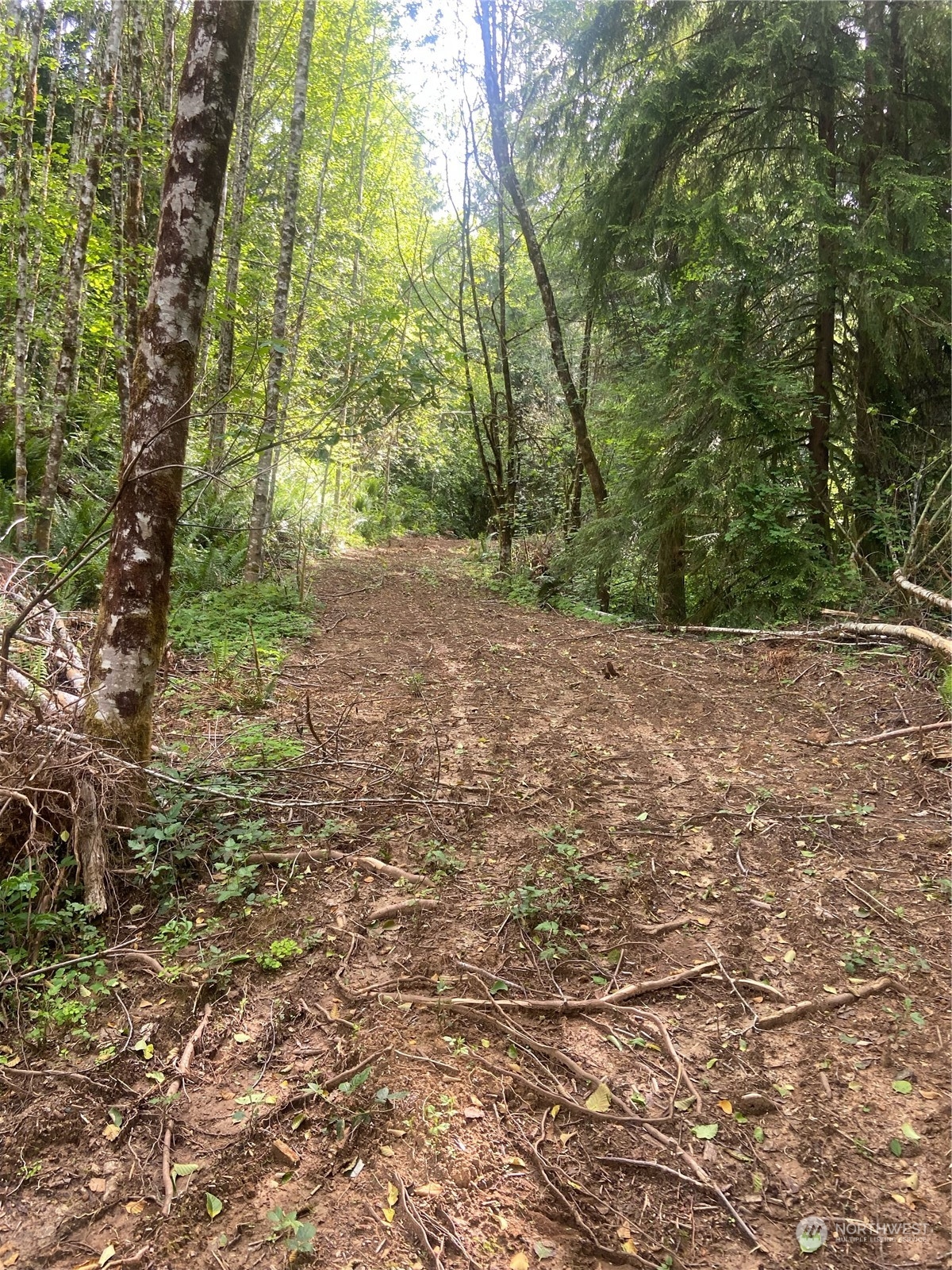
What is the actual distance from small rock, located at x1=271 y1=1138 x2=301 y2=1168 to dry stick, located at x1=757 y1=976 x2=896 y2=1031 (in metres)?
1.52

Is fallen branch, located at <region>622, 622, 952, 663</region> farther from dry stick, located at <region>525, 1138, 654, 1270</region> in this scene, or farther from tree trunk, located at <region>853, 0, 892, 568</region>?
dry stick, located at <region>525, 1138, 654, 1270</region>

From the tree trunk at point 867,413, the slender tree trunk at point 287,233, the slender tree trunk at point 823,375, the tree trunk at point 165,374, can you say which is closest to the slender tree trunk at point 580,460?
the slender tree trunk at point 823,375

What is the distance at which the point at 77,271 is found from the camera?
647 centimetres

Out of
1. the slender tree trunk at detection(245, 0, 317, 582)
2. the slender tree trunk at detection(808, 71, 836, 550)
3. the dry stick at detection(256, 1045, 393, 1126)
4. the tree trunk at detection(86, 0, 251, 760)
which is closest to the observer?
the dry stick at detection(256, 1045, 393, 1126)

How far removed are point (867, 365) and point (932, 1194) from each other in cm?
780

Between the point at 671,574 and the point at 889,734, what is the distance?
4.33 meters

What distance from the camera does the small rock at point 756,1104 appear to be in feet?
6.20

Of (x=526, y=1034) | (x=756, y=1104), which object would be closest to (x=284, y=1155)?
(x=526, y=1034)

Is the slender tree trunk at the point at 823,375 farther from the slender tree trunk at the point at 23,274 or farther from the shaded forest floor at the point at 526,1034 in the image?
the slender tree trunk at the point at 23,274

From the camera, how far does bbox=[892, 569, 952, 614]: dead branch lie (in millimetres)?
5484

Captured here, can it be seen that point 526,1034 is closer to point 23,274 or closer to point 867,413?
point 867,413

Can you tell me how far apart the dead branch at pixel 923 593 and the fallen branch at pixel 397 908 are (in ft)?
16.7

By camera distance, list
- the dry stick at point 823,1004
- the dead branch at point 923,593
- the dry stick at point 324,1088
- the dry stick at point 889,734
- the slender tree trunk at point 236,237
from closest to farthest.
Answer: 1. the dry stick at point 324,1088
2. the dry stick at point 823,1004
3. the dry stick at point 889,734
4. the dead branch at point 923,593
5. the slender tree trunk at point 236,237

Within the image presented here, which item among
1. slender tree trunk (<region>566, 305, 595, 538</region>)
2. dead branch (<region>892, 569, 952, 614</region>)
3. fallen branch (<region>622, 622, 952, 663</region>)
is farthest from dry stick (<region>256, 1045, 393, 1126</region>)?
slender tree trunk (<region>566, 305, 595, 538</region>)
